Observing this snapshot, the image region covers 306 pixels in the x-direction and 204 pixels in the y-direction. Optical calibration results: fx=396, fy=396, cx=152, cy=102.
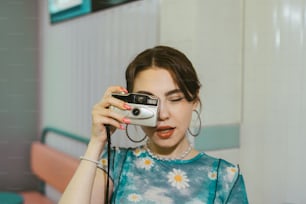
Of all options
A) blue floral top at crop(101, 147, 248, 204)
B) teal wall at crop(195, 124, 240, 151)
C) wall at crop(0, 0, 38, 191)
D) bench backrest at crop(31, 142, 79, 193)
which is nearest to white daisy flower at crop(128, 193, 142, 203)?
blue floral top at crop(101, 147, 248, 204)

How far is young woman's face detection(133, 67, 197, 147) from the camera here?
61 cm

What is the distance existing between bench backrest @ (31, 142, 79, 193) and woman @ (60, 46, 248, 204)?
0.75 meters

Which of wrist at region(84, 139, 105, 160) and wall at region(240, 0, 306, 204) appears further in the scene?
wall at region(240, 0, 306, 204)

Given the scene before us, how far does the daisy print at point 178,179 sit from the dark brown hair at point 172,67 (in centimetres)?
12

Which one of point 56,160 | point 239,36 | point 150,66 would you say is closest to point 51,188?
point 56,160

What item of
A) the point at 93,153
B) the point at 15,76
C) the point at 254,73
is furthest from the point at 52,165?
the point at 93,153

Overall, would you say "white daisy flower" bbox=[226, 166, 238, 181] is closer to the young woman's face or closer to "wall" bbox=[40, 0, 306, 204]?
the young woman's face

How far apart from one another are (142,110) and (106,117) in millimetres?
56

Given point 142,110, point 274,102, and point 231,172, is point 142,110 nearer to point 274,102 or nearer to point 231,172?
point 231,172

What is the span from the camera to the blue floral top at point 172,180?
2.01 ft

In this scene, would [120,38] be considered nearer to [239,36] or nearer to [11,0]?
[239,36]

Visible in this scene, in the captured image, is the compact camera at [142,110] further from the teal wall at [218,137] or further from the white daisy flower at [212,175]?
the teal wall at [218,137]

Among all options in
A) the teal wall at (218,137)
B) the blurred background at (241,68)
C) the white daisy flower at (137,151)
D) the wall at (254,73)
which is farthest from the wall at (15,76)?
the white daisy flower at (137,151)

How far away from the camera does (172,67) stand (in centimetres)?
62
